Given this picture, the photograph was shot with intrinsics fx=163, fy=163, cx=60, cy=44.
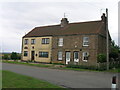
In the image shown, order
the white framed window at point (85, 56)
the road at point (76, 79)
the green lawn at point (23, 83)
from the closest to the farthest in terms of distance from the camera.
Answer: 1. the green lawn at point (23, 83)
2. the road at point (76, 79)
3. the white framed window at point (85, 56)

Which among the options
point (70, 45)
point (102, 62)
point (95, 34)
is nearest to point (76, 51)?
point (70, 45)

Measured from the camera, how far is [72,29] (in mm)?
31453

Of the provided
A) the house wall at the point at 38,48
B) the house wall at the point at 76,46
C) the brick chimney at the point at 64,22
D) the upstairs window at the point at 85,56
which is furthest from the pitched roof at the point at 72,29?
the upstairs window at the point at 85,56

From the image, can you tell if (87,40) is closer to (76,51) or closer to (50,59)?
(76,51)

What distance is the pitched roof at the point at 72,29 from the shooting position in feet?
94.2

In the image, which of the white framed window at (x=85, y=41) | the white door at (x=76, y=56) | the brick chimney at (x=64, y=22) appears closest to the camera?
the white framed window at (x=85, y=41)

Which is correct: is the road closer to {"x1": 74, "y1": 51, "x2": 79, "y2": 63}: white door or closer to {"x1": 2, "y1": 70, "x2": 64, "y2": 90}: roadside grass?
{"x1": 2, "y1": 70, "x2": 64, "y2": 90}: roadside grass

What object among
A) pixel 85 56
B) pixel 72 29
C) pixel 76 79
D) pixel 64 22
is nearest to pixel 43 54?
pixel 72 29

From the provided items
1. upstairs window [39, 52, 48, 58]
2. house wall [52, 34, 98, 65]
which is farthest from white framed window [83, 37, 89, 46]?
upstairs window [39, 52, 48, 58]

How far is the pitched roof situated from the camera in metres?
28.7

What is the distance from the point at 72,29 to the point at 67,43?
3.32 metres

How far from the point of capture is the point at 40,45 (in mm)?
33906

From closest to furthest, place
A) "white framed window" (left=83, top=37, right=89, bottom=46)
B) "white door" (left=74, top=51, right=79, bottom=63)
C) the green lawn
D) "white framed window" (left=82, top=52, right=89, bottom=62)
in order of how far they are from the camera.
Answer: the green lawn < "white framed window" (left=82, top=52, right=89, bottom=62) < "white framed window" (left=83, top=37, right=89, bottom=46) < "white door" (left=74, top=51, right=79, bottom=63)

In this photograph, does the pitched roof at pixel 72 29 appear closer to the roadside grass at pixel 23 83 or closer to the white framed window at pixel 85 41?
the white framed window at pixel 85 41
